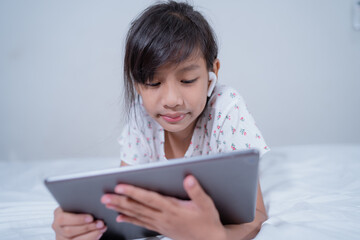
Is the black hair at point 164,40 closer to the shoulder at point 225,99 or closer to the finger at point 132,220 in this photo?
the shoulder at point 225,99

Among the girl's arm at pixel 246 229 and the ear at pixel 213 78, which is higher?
the ear at pixel 213 78

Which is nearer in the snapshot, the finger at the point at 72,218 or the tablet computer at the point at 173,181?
the tablet computer at the point at 173,181

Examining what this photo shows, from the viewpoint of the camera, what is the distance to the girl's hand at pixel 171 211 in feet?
1.42

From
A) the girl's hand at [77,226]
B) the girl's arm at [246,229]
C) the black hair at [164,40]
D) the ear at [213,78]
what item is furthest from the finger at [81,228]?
the ear at [213,78]

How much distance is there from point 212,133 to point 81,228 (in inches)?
19.2

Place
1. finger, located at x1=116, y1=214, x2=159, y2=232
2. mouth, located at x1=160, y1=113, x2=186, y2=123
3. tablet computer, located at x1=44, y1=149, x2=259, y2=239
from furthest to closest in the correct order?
mouth, located at x1=160, y1=113, x2=186, y2=123, finger, located at x1=116, y1=214, x2=159, y2=232, tablet computer, located at x1=44, y1=149, x2=259, y2=239

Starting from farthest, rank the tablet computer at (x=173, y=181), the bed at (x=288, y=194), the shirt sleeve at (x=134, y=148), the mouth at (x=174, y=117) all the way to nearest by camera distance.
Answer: the shirt sleeve at (x=134, y=148)
the mouth at (x=174, y=117)
the bed at (x=288, y=194)
the tablet computer at (x=173, y=181)

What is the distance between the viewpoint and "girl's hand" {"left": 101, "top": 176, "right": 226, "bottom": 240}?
43 centimetres

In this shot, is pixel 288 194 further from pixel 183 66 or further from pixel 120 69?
pixel 120 69

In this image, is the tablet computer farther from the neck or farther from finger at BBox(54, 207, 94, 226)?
the neck

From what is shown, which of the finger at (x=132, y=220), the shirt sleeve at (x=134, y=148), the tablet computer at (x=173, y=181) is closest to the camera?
the tablet computer at (x=173, y=181)

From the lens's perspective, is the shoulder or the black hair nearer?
the black hair

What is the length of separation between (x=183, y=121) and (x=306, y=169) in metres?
0.52

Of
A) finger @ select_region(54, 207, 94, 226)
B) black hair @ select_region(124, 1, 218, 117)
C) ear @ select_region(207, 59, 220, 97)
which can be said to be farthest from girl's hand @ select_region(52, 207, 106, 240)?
ear @ select_region(207, 59, 220, 97)
